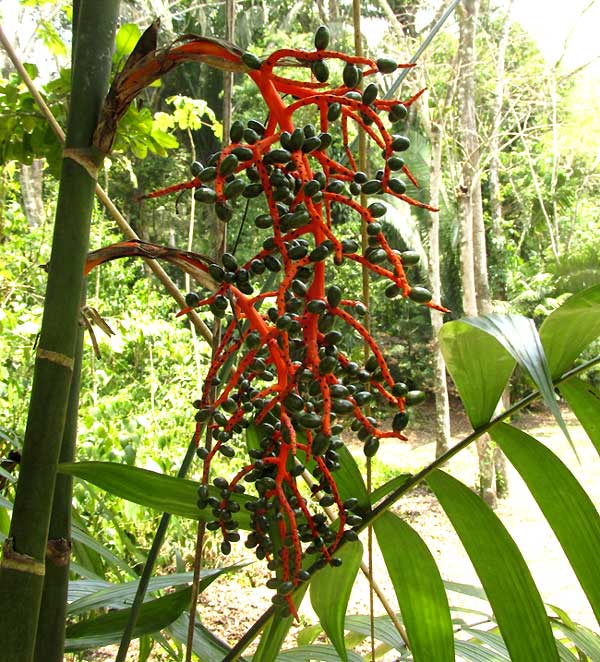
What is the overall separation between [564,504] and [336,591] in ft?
0.56

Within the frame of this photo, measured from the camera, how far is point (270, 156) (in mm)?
338

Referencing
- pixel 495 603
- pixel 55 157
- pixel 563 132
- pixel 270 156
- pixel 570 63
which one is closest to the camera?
pixel 270 156

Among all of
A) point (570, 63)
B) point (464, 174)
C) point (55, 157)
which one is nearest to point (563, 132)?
point (570, 63)

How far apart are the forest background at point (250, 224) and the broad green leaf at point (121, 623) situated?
0.66 feet

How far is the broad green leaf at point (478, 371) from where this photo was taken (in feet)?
1.60

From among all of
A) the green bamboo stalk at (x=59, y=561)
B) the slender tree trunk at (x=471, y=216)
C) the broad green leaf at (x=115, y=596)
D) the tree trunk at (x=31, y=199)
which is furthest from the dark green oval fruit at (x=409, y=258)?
the tree trunk at (x=31, y=199)

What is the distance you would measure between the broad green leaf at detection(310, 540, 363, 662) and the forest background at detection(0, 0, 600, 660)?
242mm

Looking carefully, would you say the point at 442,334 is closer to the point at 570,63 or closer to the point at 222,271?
the point at 222,271

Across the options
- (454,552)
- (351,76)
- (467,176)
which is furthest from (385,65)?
(467,176)

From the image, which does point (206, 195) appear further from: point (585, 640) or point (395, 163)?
point (585, 640)

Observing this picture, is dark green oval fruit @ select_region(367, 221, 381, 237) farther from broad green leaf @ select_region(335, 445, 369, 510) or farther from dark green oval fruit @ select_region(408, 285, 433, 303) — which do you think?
broad green leaf @ select_region(335, 445, 369, 510)

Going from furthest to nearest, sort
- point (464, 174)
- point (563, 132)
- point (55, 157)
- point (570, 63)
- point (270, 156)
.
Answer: point (563, 132)
point (570, 63)
point (464, 174)
point (55, 157)
point (270, 156)

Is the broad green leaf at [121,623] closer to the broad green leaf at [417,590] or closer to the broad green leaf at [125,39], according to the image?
the broad green leaf at [417,590]

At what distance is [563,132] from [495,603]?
26.8 ft
